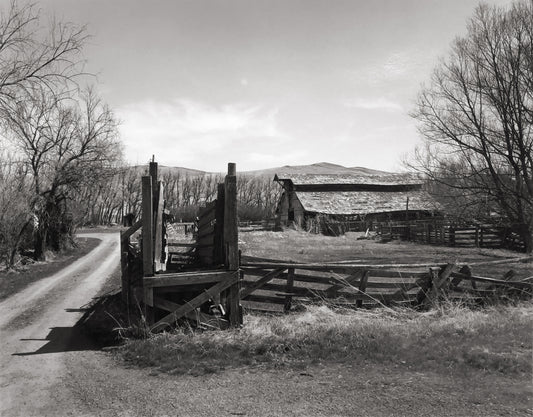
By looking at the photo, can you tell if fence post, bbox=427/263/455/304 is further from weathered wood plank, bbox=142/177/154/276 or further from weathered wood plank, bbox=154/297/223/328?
weathered wood plank, bbox=142/177/154/276

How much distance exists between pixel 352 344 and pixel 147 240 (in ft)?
12.7

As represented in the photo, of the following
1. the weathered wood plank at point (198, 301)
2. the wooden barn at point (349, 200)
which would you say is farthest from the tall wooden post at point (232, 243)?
the wooden barn at point (349, 200)

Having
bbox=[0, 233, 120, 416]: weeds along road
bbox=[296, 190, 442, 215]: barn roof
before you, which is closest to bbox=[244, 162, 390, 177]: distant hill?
bbox=[296, 190, 442, 215]: barn roof

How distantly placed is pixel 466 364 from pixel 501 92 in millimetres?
19056

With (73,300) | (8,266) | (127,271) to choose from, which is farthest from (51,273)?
(127,271)

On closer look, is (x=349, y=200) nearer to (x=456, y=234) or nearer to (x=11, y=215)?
(x=456, y=234)

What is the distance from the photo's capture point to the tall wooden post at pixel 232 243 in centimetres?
806

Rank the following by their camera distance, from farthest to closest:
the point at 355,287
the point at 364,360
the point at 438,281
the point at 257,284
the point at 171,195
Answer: the point at 171,195
the point at 355,287
the point at 438,281
the point at 257,284
the point at 364,360

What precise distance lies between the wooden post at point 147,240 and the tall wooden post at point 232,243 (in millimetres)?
1381

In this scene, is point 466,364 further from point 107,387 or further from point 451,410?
point 107,387

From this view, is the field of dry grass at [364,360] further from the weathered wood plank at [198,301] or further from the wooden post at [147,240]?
the wooden post at [147,240]

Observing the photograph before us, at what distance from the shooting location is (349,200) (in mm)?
46500

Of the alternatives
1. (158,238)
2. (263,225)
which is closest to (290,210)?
(263,225)

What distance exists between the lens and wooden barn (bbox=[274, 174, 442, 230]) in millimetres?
42750
